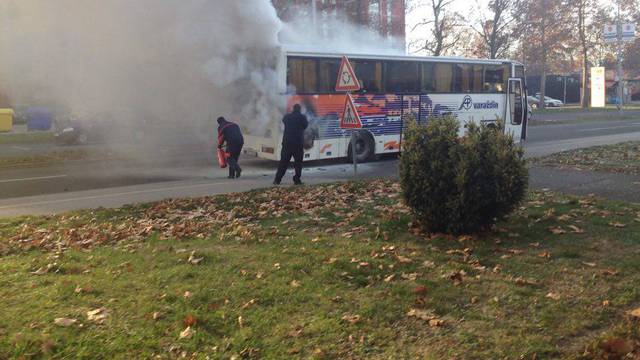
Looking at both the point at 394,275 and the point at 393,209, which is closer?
the point at 394,275

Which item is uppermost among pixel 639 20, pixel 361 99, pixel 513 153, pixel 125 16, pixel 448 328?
pixel 639 20

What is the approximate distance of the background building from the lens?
1934cm

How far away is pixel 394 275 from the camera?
5.33 m

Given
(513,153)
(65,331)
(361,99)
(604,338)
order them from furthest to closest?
(361,99), (513,153), (65,331), (604,338)

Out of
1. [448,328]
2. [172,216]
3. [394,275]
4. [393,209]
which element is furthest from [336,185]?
[448,328]

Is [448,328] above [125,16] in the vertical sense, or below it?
below

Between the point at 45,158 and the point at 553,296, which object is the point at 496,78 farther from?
the point at 553,296

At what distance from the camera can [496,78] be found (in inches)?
833

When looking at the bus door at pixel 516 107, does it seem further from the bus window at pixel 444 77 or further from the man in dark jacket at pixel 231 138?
the man in dark jacket at pixel 231 138

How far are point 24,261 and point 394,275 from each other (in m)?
3.79

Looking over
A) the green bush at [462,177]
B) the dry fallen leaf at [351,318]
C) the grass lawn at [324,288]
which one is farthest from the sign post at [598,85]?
the dry fallen leaf at [351,318]

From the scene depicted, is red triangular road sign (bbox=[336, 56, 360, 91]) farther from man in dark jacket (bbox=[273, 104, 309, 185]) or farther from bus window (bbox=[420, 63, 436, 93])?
bus window (bbox=[420, 63, 436, 93])

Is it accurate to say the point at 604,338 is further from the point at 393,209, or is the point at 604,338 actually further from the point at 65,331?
the point at 393,209

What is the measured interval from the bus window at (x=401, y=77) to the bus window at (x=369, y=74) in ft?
0.95
